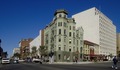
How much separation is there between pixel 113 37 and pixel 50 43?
7895 centimetres

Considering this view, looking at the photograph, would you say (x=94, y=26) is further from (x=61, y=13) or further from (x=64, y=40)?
(x=64, y=40)

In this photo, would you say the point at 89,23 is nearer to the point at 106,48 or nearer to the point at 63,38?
the point at 106,48

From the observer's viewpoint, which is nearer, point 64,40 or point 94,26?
point 64,40

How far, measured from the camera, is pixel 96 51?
11981cm

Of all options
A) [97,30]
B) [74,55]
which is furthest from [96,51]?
[74,55]

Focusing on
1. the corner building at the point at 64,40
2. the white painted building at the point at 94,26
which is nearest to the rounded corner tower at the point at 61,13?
the corner building at the point at 64,40

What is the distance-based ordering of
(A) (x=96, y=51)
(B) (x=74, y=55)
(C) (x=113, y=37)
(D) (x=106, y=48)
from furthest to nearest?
1. (C) (x=113, y=37)
2. (D) (x=106, y=48)
3. (A) (x=96, y=51)
4. (B) (x=74, y=55)

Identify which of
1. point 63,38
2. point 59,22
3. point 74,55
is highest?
point 59,22

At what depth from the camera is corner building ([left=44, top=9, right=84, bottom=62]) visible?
84938mm

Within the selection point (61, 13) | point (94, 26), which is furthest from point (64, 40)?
point (94, 26)

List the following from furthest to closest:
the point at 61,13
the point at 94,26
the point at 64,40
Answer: the point at 94,26 → the point at 61,13 → the point at 64,40

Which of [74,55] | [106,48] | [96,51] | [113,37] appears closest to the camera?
[74,55]

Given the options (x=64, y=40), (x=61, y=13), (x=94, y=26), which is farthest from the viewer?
(x=94, y=26)

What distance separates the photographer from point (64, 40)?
86.3m
